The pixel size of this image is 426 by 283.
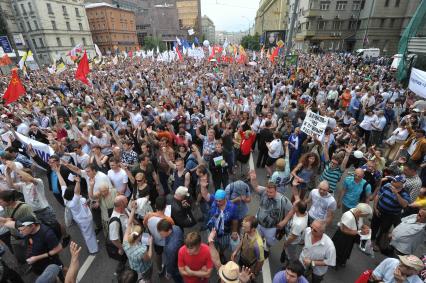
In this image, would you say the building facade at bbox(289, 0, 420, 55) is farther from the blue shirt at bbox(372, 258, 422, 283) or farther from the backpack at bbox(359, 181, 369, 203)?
the blue shirt at bbox(372, 258, 422, 283)

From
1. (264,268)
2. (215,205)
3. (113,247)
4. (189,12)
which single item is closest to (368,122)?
(264,268)

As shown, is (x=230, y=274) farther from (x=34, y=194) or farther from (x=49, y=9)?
(x=49, y=9)

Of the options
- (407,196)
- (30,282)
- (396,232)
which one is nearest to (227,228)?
(396,232)

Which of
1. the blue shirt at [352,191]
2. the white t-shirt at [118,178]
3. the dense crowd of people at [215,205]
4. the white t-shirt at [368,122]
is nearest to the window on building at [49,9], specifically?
the dense crowd of people at [215,205]

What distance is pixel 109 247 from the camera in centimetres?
358

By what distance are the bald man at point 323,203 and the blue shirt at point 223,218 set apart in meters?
1.41

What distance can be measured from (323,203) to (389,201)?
1.13 meters

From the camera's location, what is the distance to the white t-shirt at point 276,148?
6.21 metres

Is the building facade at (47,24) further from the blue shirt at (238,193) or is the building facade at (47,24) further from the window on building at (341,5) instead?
the window on building at (341,5)

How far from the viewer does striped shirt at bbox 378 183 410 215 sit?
3.98 m

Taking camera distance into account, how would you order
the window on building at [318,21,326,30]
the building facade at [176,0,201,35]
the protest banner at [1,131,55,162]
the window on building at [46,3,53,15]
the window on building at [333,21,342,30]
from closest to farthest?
1. the protest banner at [1,131,55,162]
2. the window on building at [333,21,342,30]
3. the window on building at [318,21,326,30]
4. the window on building at [46,3,53,15]
5. the building facade at [176,0,201,35]

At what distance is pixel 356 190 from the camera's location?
432 cm

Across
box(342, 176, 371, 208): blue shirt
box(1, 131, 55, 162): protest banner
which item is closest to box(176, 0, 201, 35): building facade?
box(1, 131, 55, 162): protest banner

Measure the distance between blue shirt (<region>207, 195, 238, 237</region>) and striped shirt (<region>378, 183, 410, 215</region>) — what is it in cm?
256
